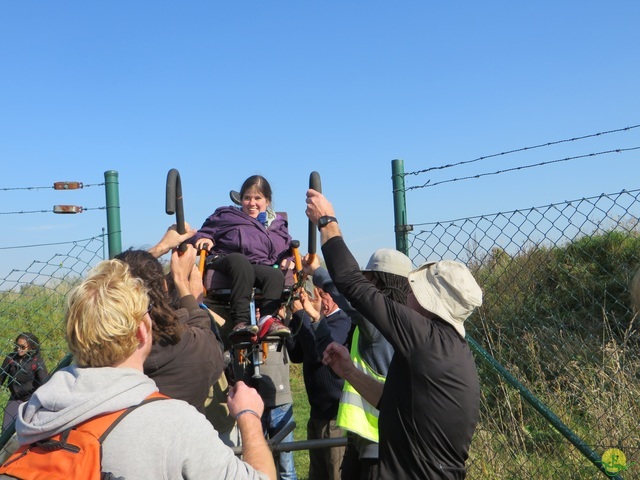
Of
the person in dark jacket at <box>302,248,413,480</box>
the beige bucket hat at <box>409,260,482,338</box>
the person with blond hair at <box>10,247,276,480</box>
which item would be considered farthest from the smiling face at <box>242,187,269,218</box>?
the person with blond hair at <box>10,247,276,480</box>

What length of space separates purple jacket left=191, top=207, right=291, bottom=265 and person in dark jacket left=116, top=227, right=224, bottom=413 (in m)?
1.47

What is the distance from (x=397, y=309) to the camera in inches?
102

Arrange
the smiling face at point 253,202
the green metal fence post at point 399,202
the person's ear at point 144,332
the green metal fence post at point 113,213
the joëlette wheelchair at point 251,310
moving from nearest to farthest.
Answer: the person's ear at point 144,332
the green metal fence post at point 113,213
the joëlette wheelchair at point 251,310
the green metal fence post at point 399,202
the smiling face at point 253,202

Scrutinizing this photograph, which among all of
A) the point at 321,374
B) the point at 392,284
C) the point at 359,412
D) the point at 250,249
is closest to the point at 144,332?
the point at 359,412

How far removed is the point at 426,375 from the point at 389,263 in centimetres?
84

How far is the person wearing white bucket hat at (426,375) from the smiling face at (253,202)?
6.84 ft

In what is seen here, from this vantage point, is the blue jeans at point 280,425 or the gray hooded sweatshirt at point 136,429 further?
the blue jeans at point 280,425

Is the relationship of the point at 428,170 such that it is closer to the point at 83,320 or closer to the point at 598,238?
the point at 83,320

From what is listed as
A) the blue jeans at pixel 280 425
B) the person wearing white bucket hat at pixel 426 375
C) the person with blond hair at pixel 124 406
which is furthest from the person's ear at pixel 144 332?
the blue jeans at pixel 280 425

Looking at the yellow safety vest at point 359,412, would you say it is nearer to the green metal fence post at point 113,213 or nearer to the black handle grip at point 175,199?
the black handle grip at point 175,199

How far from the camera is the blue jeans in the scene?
4.63m

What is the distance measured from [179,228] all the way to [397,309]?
143 centimetres

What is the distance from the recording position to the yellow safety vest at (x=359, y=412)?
305cm

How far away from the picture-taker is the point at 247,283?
420 cm
